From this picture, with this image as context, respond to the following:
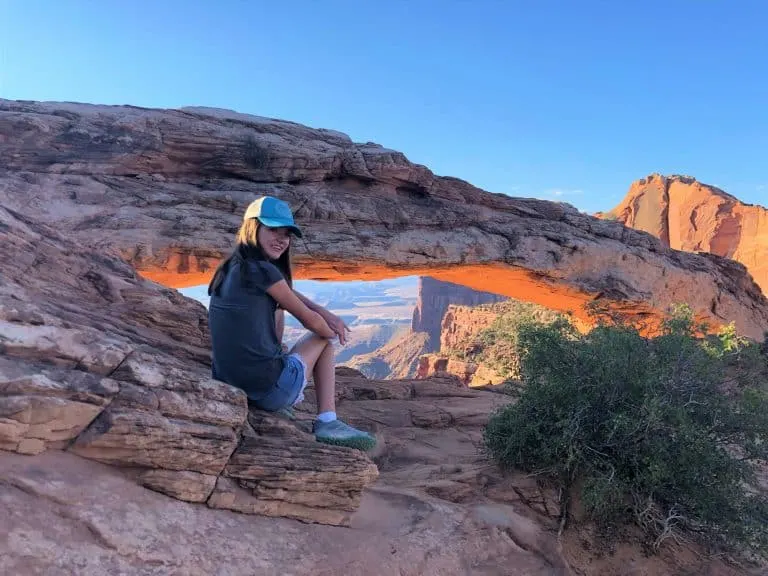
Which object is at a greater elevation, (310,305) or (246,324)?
(310,305)

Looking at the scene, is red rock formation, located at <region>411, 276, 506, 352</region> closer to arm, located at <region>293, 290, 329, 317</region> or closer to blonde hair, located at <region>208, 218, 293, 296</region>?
arm, located at <region>293, 290, 329, 317</region>

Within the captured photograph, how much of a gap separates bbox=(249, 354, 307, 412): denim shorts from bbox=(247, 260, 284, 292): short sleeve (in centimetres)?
60

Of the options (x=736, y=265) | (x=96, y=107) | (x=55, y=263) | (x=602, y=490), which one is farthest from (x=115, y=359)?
(x=736, y=265)

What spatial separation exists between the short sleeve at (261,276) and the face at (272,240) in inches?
8.0

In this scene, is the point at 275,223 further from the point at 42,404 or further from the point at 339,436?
the point at 42,404

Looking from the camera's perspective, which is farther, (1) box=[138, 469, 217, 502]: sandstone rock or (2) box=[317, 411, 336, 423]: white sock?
(2) box=[317, 411, 336, 423]: white sock

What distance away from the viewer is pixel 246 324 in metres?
3.60

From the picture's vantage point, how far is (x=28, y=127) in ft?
35.1

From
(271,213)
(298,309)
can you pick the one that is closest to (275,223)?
(271,213)

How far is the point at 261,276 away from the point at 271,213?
0.45 meters

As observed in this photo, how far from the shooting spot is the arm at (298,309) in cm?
363

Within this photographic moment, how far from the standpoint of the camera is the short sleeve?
358 cm

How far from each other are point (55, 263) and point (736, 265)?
18754 millimetres

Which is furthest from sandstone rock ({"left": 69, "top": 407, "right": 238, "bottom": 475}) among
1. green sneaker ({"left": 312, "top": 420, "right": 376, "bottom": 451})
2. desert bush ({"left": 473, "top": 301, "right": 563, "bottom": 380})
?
desert bush ({"left": 473, "top": 301, "right": 563, "bottom": 380})
